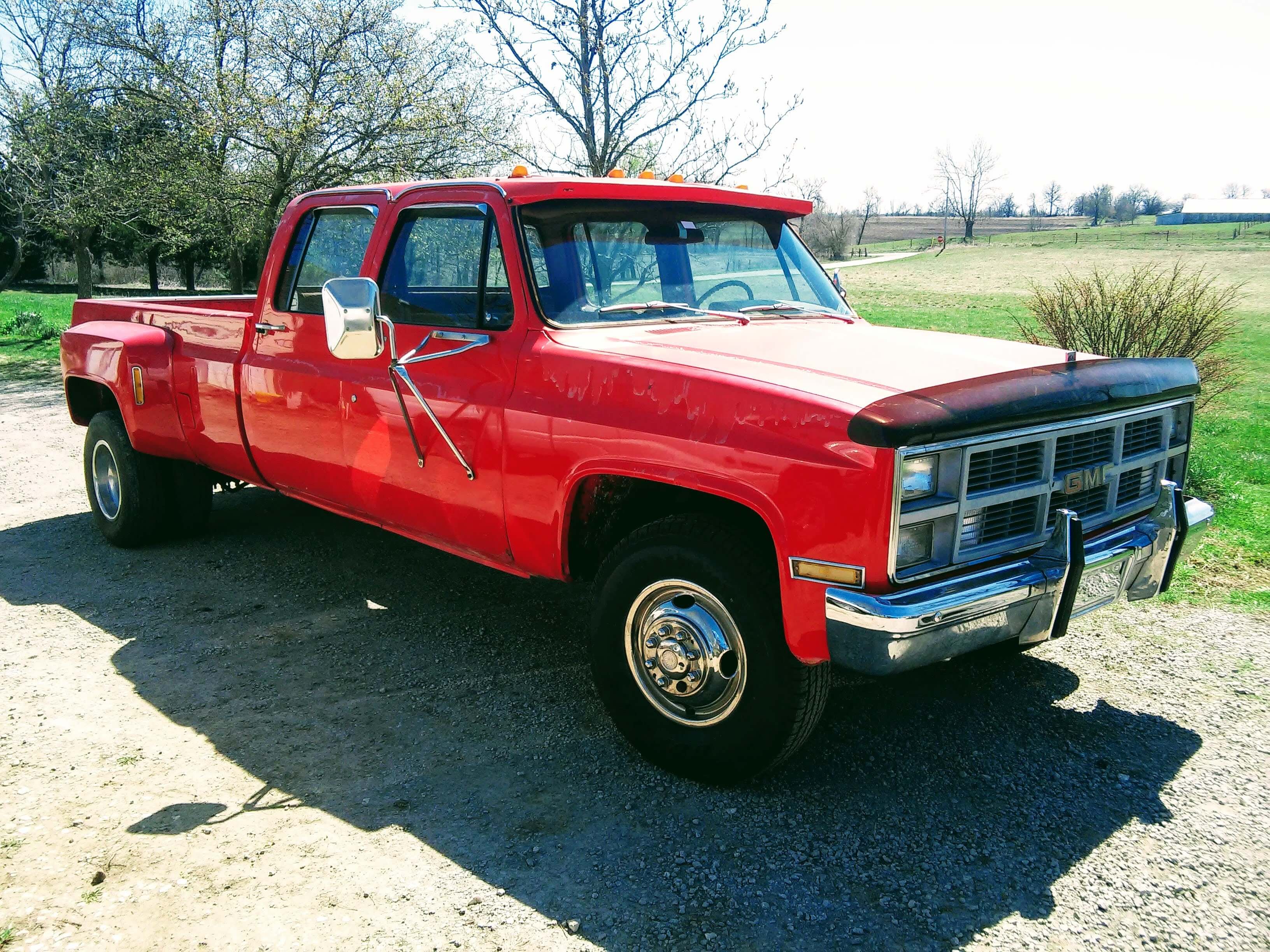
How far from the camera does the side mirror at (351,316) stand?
3523 mm

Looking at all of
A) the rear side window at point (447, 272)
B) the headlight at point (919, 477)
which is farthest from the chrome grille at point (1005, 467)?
the rear side window at point (447, 272)

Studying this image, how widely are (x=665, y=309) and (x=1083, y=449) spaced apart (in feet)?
5.29

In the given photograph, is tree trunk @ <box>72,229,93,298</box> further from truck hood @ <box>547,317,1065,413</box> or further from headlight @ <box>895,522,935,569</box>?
headlight @ <box>895,522,935,569</box>

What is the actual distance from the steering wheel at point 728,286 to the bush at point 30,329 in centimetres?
1785

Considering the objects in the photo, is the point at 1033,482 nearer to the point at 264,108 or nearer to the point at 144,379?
the point at 144,379

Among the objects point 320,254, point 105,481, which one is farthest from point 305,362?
Result: point 105,481

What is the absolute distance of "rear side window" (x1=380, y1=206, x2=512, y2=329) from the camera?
13.1ft

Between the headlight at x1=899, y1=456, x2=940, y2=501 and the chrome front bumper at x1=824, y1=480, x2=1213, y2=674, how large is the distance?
27 cm

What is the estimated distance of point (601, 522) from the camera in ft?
12.7

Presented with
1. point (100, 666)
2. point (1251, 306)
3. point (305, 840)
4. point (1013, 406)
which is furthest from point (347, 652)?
point (1251, 306)

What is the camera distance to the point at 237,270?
1723cm

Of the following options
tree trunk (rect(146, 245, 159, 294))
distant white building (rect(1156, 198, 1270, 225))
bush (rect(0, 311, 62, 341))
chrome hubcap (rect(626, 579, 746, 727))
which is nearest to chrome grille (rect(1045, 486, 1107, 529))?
chrome hubcap (rect(626, 579, 746, 727))

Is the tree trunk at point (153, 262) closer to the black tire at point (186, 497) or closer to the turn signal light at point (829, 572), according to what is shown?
the black tire at point (186, 497)

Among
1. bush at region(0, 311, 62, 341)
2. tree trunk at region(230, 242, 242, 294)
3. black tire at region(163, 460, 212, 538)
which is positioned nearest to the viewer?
black tire at region(163, 460, 212, 538)
